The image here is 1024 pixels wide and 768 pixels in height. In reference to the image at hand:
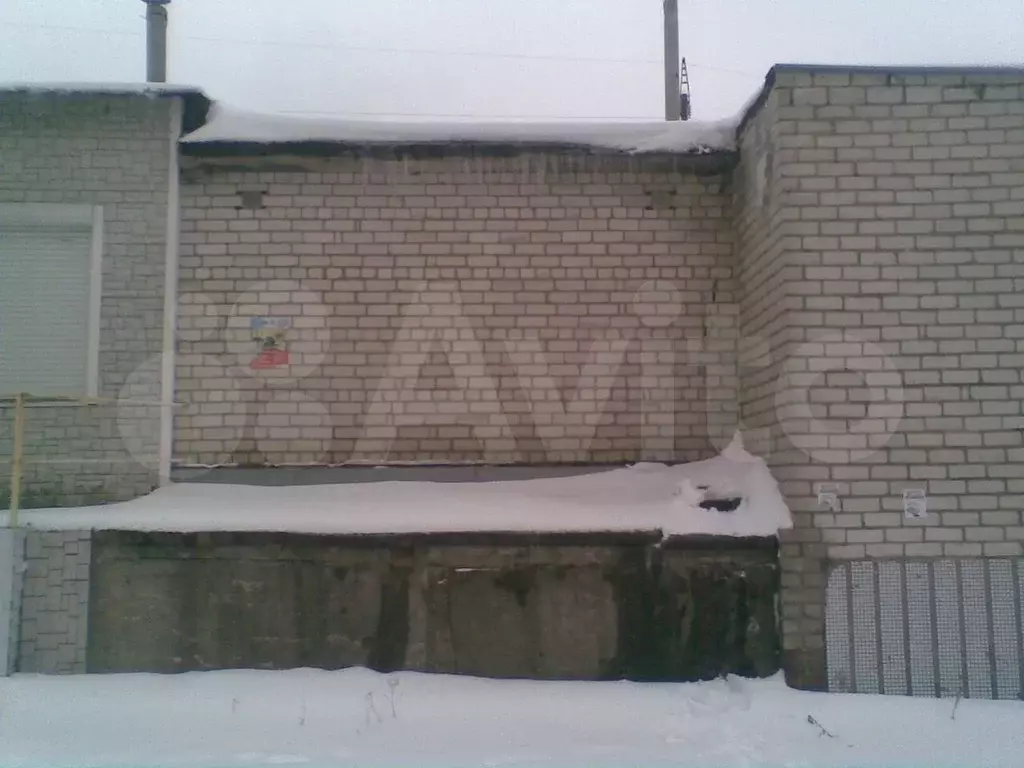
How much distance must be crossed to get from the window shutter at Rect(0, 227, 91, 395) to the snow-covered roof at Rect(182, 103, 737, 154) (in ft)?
4.28

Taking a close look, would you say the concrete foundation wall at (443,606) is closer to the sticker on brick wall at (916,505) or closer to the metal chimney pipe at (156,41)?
the sticker on brick wall at (916,505)

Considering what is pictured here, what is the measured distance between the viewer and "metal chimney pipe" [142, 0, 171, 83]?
10945 mm

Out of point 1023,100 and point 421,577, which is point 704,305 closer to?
point 1023,100

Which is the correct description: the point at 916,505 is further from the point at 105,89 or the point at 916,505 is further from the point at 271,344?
the point at 105,89

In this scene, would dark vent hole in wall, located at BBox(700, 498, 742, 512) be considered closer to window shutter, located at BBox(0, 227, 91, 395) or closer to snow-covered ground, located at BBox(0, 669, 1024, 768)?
snow-covered ground, located at BBox(0, 669, 1024, 768)

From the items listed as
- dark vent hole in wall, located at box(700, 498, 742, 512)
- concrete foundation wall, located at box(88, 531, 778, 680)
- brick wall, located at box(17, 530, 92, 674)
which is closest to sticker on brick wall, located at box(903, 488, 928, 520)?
concrete foundation wall, located at box(88, 531, 778, 680)

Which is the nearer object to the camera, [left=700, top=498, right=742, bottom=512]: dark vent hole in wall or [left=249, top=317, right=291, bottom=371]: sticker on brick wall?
[left=700, top=498, right=742, bottom=512]: dark vent hole in wall

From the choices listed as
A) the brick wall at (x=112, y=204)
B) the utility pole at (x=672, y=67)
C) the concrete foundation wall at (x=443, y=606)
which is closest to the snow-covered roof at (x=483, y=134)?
the brick wall at (x=112, y=204)

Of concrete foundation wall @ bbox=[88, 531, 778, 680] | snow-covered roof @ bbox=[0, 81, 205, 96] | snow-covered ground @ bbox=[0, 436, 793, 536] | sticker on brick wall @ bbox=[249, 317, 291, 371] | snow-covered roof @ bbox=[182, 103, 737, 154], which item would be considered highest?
snow-covered roof @ bbox=[0, 81, 205, 96]

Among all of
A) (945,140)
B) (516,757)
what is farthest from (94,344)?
(945,140)

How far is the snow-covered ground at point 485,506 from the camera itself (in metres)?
5.30

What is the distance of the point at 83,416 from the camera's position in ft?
20.6

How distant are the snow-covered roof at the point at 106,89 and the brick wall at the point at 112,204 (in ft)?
0.15

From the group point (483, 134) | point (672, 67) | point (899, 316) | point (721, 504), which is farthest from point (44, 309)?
point (672, 67)
